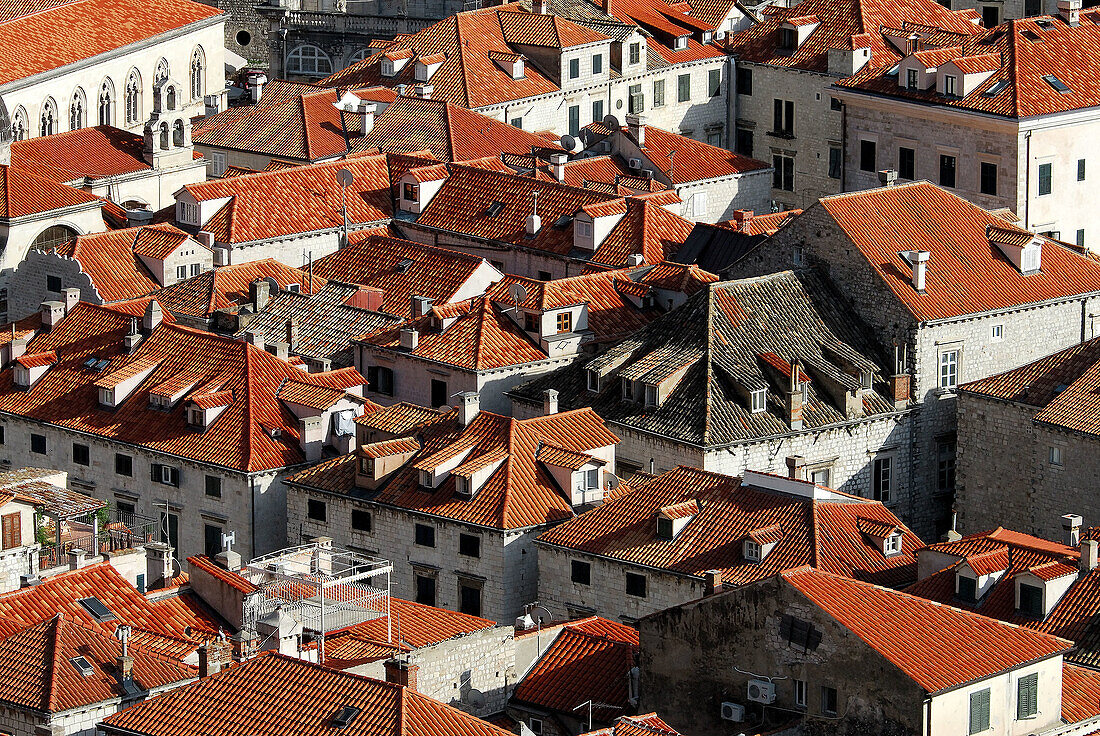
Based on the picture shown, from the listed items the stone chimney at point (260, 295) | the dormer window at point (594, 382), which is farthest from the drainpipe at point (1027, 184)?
the stone chimney at point (260, 295)

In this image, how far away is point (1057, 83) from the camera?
14062cm

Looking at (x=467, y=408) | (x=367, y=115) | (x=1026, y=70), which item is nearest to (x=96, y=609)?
(x=467, y=408)

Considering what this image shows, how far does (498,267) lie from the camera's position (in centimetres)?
13838

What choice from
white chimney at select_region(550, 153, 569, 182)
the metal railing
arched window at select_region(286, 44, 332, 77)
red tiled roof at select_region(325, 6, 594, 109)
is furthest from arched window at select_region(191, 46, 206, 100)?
the metal railing

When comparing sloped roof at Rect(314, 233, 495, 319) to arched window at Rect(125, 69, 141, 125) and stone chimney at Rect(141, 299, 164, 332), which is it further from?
arched window at Rect(125, 69, 141, 125)

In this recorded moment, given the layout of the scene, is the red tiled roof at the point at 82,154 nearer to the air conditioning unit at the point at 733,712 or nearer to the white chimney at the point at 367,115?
the white chimney at the point at 367,115

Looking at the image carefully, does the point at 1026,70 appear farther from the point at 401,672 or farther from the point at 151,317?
the point at 401,672

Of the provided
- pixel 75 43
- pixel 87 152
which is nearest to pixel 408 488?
pixel 87 152

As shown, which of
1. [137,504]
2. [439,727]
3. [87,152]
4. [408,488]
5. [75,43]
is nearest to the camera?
[439,727]

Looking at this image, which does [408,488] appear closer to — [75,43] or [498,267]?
[498,267]

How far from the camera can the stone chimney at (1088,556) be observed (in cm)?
9906

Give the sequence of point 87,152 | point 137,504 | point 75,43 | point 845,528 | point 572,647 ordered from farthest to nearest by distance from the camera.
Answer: point 75,43 → point 87,152 → point 137,504 → point 845,528 → point 572,647

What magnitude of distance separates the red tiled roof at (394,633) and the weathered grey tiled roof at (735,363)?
17357 mm

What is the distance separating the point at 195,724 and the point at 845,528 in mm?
24804
